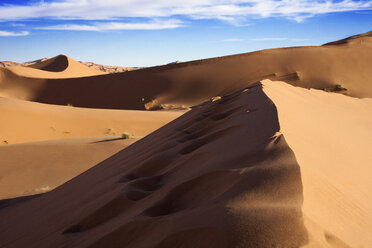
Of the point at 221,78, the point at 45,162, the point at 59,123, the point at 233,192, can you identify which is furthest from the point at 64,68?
the point at 233,192

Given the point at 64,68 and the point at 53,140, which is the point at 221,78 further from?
the point at 64,68

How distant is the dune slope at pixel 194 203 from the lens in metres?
1.23

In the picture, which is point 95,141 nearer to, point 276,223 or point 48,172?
point 48,172

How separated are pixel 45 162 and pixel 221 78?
2265 cm

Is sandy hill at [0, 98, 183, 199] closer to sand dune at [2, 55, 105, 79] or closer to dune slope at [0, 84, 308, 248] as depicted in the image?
dune slope at [0, 84, 308, 248]

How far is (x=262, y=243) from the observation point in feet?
3.66

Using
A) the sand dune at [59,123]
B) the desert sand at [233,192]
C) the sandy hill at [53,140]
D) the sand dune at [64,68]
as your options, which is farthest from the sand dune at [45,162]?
the sand dune at [64,68]

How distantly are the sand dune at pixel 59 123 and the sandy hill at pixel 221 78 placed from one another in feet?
38.8

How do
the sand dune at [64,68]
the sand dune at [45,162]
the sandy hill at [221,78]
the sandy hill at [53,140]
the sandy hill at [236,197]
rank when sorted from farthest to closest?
the sand dune at [64,68]
the sandy hill at [221,78]
the sandy hill at [53,140]
the sand dune at [45,162]
the sandy hill at [236,197]

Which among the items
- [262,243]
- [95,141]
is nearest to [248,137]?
[262,243]

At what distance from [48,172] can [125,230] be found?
5.09 m

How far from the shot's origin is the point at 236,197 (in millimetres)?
1431

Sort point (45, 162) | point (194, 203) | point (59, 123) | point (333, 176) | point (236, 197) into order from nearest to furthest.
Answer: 1. point (236, 197)
2. point (194, 203)
3. point (333, 176)
4. point (45, 162)
5. point (59, 123)

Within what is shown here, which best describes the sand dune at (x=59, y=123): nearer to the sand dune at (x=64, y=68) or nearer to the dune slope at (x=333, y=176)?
the dune slope at (x=333, y=176)
